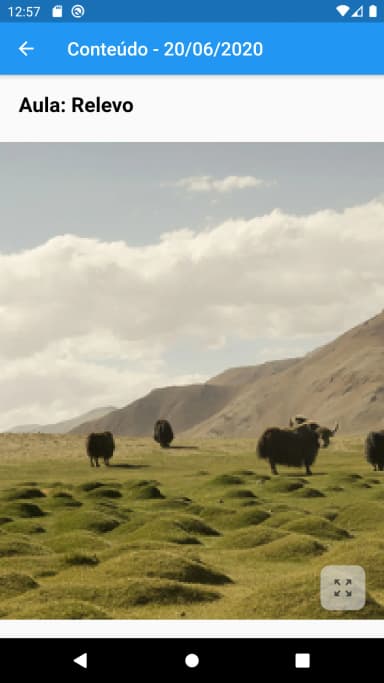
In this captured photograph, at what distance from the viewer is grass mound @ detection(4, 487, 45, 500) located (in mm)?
38931

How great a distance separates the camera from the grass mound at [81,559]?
1978cm

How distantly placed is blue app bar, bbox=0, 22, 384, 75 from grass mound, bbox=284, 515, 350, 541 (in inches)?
707

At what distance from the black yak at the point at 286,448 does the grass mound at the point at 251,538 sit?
30210 millimetres

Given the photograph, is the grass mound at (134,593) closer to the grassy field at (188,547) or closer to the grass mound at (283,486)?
the grassy field at (188,547)

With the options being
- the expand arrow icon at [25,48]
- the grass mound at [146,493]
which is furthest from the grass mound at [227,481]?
the expand arrow icon at [25,48]

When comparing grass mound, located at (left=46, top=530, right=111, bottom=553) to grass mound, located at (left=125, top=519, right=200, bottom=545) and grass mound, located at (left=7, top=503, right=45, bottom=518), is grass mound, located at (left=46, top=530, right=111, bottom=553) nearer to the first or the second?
grass mound, located at (left=125, top=519, right=200, bottom=545)

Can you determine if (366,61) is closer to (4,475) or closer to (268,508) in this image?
(268,508)

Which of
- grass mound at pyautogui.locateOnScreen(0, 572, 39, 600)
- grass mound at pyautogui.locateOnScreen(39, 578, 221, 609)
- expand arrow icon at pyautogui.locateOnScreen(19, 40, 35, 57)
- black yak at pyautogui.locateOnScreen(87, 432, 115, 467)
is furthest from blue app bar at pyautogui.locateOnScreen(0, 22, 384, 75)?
black yak at pyautogui.locateOnScreen(87, 432, 115, 467)

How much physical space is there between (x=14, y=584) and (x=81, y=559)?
371 cm

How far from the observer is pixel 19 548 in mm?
22344
